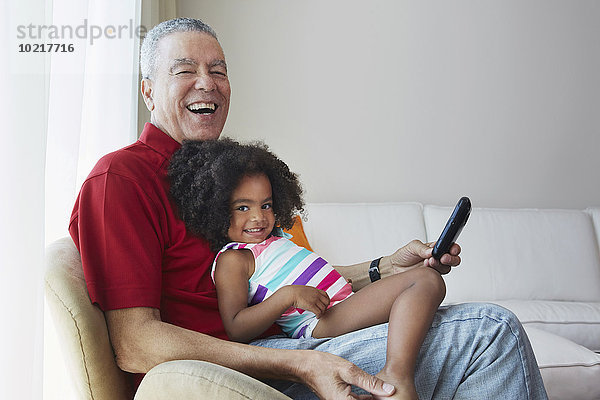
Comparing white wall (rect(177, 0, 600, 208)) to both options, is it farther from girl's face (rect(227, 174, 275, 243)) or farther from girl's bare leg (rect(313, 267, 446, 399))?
girl's bare leg (rect(313, 267, 446, 399))

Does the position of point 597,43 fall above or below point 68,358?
above

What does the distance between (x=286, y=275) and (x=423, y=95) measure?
6.79 feet

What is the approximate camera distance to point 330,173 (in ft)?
9.86

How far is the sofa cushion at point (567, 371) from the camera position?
1905 mm

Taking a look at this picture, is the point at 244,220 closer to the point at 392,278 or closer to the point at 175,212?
the point at 175,212

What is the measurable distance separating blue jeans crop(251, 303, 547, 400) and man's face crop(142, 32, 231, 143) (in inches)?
26.1

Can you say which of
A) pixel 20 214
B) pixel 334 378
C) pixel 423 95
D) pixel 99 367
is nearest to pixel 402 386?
pixel 334 378

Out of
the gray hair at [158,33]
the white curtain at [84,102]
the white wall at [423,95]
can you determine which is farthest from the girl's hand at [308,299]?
the white wall at [423,95]

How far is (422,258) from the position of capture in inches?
55.7

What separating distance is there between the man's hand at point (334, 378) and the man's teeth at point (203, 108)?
70cm

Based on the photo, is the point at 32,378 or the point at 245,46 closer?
the point at 32,378

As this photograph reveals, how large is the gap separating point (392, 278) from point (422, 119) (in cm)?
208

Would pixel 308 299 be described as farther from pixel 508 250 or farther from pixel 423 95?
pixel 423 95

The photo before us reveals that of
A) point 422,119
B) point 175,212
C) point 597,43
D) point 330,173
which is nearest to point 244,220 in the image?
point 175,212
